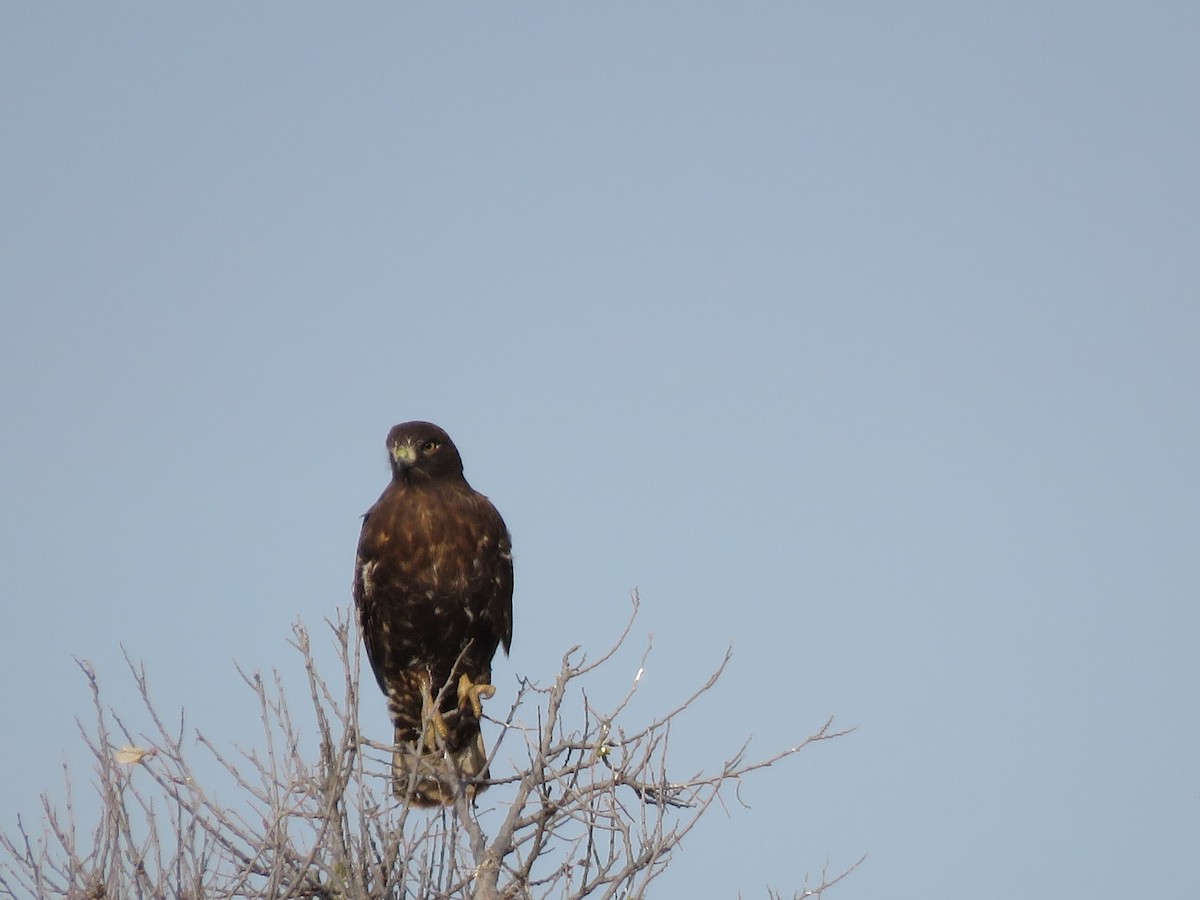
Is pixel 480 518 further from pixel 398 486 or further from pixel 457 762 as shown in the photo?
pixel 457 762

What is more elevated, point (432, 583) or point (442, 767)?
point (432, 583)

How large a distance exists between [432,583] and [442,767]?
3.70ft

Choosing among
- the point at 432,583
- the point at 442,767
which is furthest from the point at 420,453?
the point at 442,767

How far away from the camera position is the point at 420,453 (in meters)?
8.57

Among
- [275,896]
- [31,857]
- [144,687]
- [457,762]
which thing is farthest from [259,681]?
[457,762]

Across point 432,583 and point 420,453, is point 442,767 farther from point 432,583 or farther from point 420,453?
point 420,453

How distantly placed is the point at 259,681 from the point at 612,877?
1.68m

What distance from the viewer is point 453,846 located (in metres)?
6.29

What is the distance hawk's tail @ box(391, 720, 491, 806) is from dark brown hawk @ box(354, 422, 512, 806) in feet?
0.03

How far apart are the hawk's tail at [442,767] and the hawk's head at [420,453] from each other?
134 centimetres

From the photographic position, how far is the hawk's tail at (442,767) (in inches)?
263

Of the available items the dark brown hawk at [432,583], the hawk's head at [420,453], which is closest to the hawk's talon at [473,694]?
the dark brown hawk at [432,583]

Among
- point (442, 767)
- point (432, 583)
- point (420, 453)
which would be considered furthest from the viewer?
point (420, 453)

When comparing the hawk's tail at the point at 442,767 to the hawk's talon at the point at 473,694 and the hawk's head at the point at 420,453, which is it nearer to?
the hawk's talon at the point at 473,694
